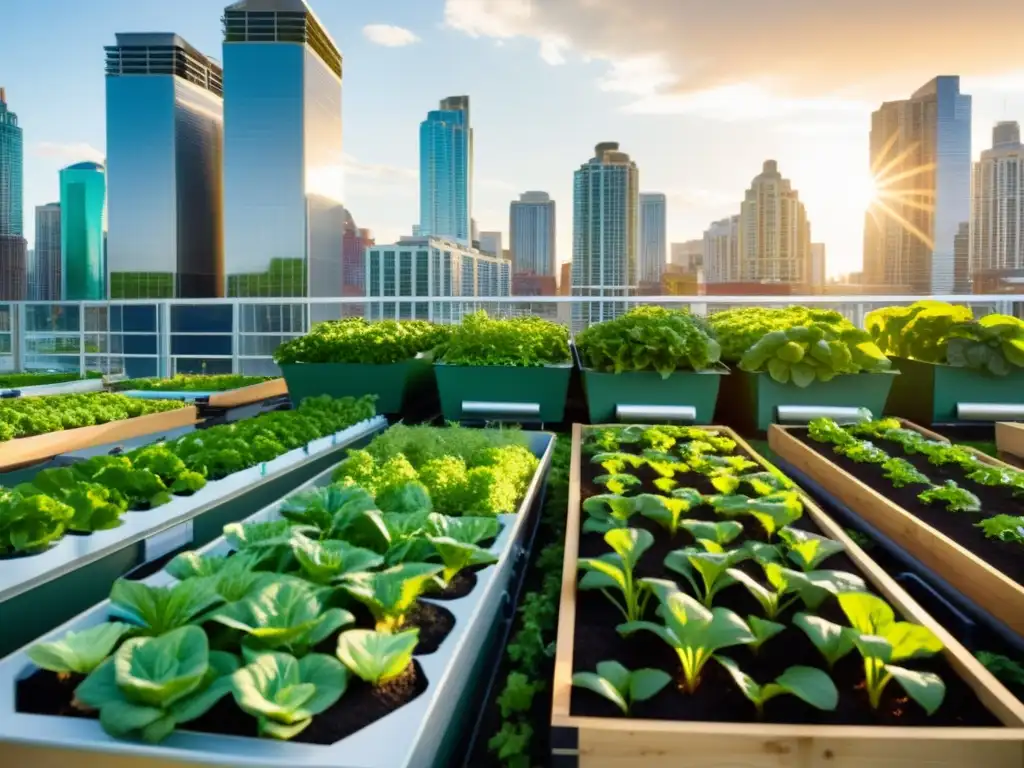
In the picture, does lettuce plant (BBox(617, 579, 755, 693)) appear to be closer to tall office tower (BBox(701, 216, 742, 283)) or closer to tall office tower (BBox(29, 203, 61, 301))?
tall office tower (BBox(701, 216, 742, 283))

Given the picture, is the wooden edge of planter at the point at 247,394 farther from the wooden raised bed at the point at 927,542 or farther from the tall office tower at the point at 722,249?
the tall office tower at the point at 722,249

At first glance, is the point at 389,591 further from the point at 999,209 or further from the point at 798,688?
the point at 999,209

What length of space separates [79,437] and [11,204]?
6036cm

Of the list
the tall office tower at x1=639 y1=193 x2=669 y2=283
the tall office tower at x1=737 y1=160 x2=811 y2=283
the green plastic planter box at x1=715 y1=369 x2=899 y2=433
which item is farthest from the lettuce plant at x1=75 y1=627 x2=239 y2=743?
the tall office tower at x1=639 y1=193 x2=669 y2=283

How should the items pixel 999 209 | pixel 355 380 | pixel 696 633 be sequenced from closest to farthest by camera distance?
1. pixel 696 633
2. pixel 355 380
3. pixel 999 209

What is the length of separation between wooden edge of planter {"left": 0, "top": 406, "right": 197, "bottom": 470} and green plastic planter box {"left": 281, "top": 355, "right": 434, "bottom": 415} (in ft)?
1.92

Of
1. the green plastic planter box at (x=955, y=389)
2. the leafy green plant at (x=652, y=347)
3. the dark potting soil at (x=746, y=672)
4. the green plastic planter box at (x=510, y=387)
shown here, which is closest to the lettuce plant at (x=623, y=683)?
the dark potting soil at (x=746, y=672)

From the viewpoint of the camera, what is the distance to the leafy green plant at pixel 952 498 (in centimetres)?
210

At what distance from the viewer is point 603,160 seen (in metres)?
35.8

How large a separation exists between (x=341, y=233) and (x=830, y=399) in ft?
167

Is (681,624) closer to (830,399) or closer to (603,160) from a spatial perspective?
(830,399)

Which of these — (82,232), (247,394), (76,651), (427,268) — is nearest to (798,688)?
(76,651)

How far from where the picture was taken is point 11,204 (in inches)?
2083

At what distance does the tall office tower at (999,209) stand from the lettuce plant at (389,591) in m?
29.6
